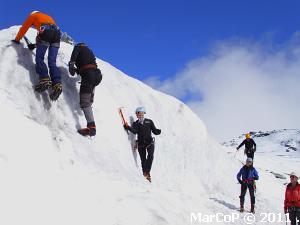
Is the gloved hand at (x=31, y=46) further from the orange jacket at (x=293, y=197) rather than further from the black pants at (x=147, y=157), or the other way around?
the orange jacket at (x=293, y=197)

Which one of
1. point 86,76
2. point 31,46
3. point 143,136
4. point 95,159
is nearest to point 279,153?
point 143,136

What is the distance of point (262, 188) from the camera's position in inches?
892

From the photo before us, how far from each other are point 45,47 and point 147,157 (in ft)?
16.9

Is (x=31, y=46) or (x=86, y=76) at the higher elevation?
(x=31, y=46)

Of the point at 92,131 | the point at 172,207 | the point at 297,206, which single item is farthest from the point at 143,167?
the point at 297,206

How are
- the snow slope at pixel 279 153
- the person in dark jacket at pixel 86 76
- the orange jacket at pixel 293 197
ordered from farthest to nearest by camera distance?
the snow slope at pixel 279 153 < the orange jacket at pixel 293 197 < the person in dark jacket at pixel 86 76

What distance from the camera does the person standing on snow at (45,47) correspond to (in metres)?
11.4

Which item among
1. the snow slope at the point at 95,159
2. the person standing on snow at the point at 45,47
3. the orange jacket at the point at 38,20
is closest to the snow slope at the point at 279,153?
the snow slope at the point at 95,159

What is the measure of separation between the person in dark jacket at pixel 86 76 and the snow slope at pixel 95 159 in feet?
1.53

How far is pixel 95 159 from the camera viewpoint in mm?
11938

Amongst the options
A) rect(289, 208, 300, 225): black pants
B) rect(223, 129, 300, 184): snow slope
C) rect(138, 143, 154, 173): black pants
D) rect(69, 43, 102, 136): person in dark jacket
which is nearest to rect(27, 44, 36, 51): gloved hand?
rect(69, 43, 102, 136): person in dark jacket

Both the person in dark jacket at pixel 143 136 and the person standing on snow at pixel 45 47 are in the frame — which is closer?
the person standing on snow at pixel 45 47

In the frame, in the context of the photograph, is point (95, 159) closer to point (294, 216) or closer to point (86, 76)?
point (86, 76)

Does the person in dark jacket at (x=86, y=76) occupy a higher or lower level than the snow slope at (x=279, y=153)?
lower
